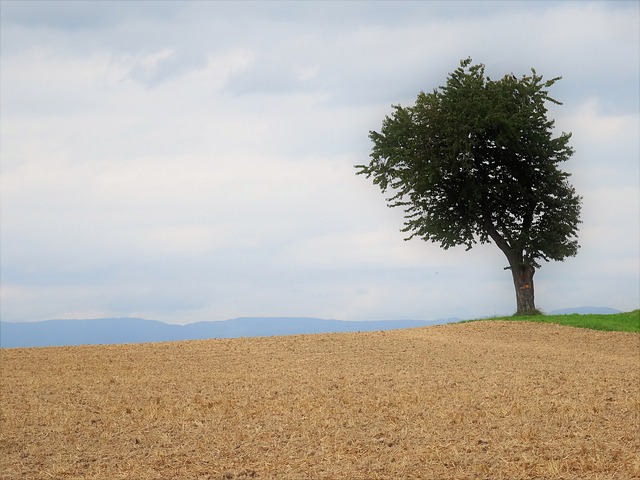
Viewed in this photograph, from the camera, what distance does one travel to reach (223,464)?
10875mm

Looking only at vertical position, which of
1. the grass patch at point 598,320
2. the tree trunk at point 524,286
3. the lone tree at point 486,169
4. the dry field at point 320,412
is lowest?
the dry field at point 320,412

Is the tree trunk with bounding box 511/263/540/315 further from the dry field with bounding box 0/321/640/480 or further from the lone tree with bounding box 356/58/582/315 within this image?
the dry field with bounding box 0/321/640/480

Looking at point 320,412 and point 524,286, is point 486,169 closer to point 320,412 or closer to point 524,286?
point 524,286

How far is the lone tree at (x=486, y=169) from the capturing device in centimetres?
3269

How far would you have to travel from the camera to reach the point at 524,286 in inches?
1328

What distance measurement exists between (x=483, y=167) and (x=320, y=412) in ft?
72.7

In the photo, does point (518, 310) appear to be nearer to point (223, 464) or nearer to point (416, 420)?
point (416, 420)

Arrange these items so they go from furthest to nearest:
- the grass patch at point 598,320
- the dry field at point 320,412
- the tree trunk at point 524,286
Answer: the tree trunk at point 524,286, the grass patch at point 598,320, the dry field at point 320,412

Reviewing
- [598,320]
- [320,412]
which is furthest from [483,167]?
[320,412]

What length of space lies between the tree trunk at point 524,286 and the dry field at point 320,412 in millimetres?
9058

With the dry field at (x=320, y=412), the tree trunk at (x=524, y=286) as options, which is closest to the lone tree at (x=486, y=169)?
the tree trunk at (x=524, y=286)

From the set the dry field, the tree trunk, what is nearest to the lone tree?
the tree trunk

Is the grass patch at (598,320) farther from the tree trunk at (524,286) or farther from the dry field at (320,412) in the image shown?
the dry field at (320,412)

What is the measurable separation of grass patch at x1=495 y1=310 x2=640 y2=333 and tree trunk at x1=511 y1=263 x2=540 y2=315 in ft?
3.69
